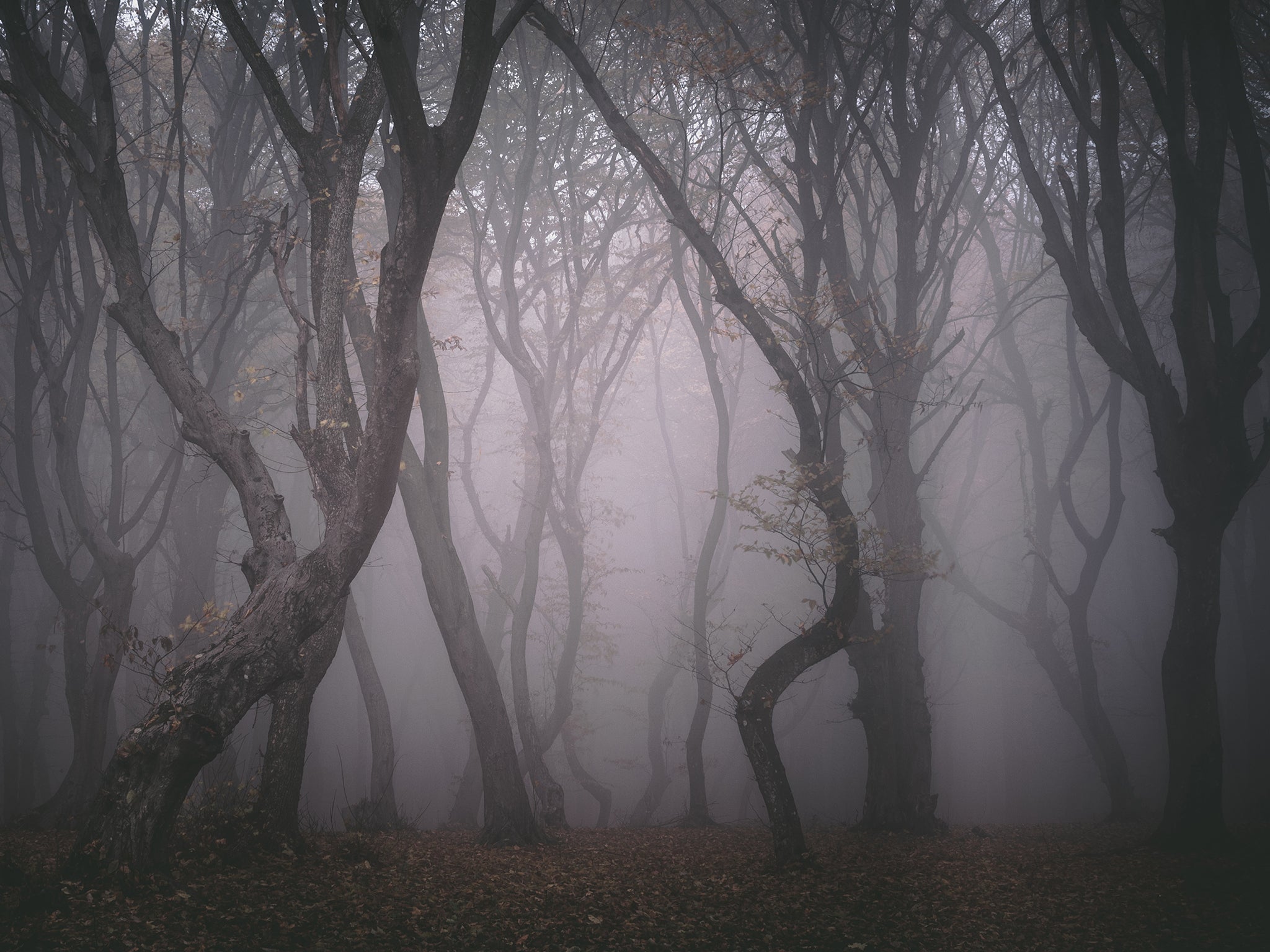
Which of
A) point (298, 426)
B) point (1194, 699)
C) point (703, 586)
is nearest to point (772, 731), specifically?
point (1194, 699)

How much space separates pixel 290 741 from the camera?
5.90m

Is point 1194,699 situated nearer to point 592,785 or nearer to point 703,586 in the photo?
point 703,586

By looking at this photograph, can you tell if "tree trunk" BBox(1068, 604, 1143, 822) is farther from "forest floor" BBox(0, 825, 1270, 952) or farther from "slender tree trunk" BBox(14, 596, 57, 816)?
"slender tree trunk" BBox(14, 596, 57, 816)

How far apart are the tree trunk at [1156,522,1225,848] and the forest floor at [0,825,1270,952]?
1.08ft

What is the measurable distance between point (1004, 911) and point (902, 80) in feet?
27.8

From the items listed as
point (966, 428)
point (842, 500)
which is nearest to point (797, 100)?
point (842, 500)

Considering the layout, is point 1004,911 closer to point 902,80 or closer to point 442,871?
Result: point 442,871

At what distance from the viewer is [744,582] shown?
2636cm

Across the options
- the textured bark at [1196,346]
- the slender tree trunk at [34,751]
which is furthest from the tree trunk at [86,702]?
the textured bark at [1196,346]

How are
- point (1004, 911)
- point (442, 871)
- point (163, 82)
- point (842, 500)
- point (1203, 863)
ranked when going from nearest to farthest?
point (1004, 911), point (442, 871), point (1203, 863), point (842, 500), point (163, 82)

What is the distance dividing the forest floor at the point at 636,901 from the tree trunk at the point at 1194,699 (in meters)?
0.33

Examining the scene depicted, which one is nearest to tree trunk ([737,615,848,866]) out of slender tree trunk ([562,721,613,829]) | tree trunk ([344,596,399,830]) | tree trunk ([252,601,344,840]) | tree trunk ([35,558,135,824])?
tree trunk ([252,601,344,840])

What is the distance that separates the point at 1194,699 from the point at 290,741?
786 centimetres

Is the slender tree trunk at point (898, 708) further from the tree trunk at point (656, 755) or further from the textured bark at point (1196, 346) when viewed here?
the tree trunk at point (656, 755)
